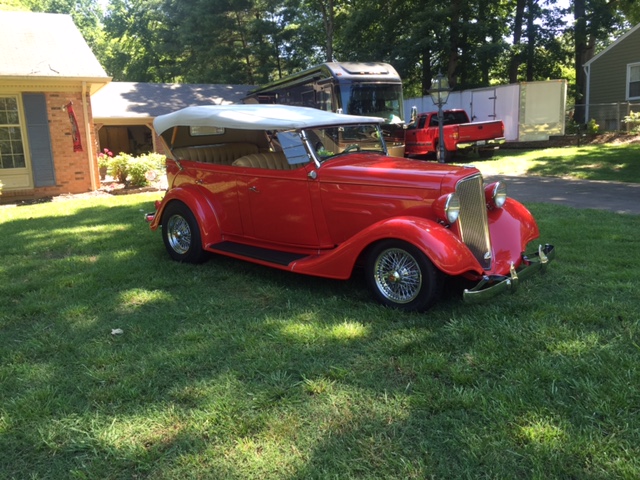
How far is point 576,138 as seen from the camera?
798 inches

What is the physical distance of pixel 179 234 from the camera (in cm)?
607

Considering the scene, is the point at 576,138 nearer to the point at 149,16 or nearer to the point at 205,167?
the point at 205,167

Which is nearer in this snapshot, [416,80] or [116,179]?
[116,179]

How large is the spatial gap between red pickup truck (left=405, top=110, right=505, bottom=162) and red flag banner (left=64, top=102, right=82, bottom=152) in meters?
10.4

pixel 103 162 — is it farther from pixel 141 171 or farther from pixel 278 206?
pixel 278 206

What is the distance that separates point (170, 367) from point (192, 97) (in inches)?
948

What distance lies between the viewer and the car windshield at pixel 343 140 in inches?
200

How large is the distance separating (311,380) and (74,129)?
12.4 metres

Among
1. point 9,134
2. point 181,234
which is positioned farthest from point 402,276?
point 9,134

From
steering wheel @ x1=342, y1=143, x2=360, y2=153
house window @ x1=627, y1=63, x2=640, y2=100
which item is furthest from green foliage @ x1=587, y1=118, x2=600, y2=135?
steering wheel @ x1=342, y1=143, x2=360, y2=153

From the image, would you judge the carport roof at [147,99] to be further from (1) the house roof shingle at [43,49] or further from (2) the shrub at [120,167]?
(2) the shrub at [120,167]

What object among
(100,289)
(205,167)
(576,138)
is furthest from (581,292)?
(576,138)

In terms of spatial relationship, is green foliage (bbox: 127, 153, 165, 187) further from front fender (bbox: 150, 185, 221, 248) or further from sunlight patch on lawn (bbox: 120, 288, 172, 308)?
sunlight patch on lawn (bbox: 120, 288, 172, 308)

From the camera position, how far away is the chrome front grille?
14.2ft
